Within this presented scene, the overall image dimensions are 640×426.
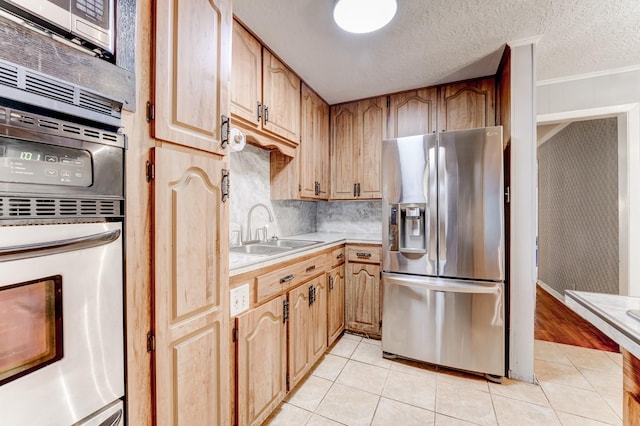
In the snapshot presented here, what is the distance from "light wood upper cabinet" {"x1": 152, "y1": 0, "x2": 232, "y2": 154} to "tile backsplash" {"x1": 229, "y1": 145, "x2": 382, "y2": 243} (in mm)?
998

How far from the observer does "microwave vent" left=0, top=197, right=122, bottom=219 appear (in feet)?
1.92

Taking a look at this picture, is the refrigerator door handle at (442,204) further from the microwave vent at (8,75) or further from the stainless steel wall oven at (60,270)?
the microwave vent at (8,75)

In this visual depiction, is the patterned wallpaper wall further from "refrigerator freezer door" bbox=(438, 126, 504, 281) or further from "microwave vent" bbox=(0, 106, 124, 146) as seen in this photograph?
"microwave vent" bbox=(0, 106, 124, 146)

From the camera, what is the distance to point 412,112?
2.69 m

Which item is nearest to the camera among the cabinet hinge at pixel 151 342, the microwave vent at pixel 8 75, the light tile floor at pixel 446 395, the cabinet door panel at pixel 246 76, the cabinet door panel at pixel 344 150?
the microwave vent at pixel 8 75

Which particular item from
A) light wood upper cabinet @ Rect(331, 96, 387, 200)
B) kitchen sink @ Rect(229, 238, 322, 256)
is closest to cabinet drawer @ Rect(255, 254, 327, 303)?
kitchen sink @ Rect(229, 238, 322, 256)

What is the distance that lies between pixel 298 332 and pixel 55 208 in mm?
1452

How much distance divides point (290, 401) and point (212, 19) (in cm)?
204

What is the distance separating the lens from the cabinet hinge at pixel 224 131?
3.81 ft

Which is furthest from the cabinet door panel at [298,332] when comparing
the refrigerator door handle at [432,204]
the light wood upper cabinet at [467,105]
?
the light wood upper cabinet at [467,105]

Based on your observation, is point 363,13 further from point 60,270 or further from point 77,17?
point 60,270

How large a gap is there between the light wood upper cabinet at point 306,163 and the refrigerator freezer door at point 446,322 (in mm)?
1056

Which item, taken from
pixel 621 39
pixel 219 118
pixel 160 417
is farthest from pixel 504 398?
pixel 621 39

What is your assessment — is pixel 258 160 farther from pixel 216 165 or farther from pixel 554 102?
pixel 554 102
